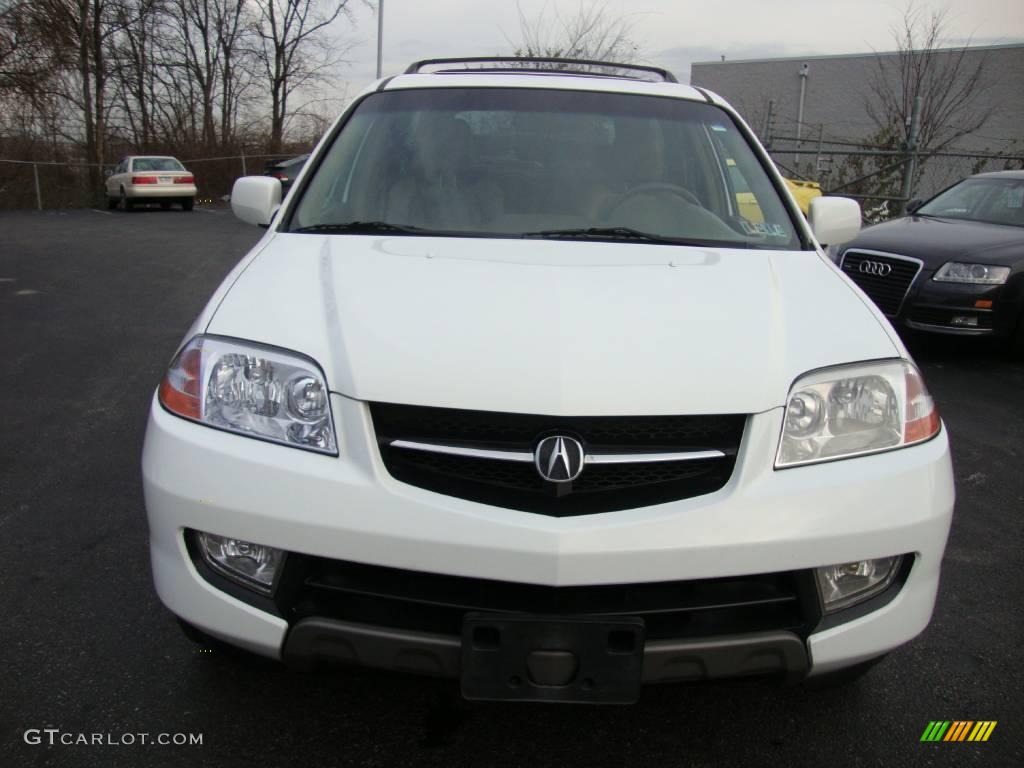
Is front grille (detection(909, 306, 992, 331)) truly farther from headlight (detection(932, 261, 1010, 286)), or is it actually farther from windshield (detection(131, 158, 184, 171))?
windshield (detection(131, 158, 184, 171))

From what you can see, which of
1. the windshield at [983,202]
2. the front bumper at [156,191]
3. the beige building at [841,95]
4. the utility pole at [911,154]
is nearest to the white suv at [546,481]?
the windshield at [983,202]

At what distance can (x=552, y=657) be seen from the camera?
70.9 inches

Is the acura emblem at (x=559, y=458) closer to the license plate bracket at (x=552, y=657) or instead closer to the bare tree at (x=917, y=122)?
the license plate bracket at (x=552, y=657)

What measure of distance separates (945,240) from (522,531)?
647cm

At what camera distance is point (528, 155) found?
3.11 meters

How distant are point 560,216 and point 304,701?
5.48 feet

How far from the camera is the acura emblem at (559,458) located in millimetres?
1858

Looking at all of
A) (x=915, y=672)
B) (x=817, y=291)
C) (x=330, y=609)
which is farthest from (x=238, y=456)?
(x=915, y=672)

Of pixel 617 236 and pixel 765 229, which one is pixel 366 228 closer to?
pixel 617 236

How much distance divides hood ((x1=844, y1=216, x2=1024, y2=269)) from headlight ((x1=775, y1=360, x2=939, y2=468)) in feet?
17.2

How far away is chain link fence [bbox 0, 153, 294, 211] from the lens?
2467 centimetres

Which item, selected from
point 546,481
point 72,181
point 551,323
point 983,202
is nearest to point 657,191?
point 551,323

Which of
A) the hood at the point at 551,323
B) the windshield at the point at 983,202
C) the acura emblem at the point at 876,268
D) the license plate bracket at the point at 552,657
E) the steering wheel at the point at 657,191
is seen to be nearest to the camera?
the license plate bracket at the point at 552,657

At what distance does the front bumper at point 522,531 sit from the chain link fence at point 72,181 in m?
25.9
